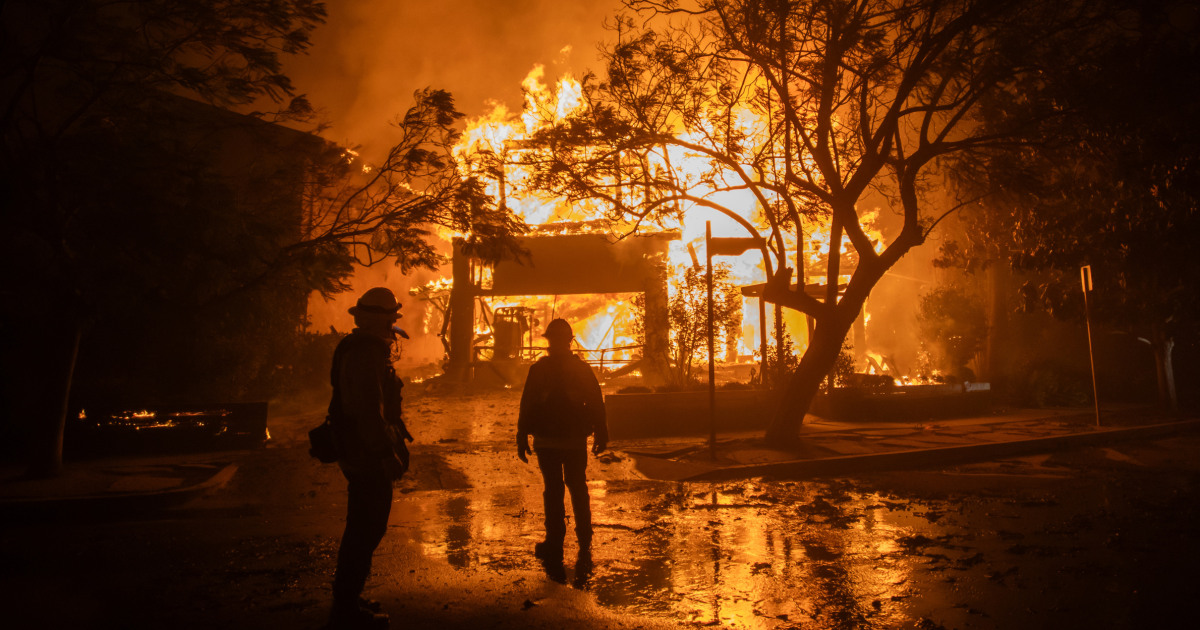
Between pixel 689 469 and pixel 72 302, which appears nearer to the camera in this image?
pixel 72 302

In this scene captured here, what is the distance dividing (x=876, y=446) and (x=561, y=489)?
24.0ft

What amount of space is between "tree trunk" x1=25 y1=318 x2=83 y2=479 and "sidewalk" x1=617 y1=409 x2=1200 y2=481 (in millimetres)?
7637

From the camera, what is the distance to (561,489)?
5449 millimetres

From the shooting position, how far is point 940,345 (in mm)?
25438

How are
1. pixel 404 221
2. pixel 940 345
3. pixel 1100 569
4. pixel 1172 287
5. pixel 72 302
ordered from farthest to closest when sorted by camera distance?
pixel 940 345 → pixel 1172 287 → pixel 404 221 → pixel 72 302 → pixel 1100 569

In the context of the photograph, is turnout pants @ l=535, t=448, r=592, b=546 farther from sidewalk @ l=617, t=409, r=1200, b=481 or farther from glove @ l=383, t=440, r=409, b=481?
sidewalk @ l=617, t=409, r=1200, b=481

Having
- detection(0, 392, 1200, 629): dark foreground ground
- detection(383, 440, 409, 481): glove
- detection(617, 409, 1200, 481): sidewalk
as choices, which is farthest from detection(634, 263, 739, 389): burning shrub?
detection(383, 440, 409, 481): glove

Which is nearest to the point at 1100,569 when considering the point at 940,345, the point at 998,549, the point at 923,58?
the point at 998,549

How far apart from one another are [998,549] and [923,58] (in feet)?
25.8

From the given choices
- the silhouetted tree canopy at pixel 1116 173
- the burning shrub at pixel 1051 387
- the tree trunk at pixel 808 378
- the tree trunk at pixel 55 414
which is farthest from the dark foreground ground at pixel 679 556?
the burning shrub at pixel 1051 387

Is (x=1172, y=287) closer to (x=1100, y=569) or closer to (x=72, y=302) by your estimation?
(x=1100, y=569)

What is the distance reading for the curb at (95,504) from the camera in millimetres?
7570

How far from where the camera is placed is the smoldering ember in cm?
463

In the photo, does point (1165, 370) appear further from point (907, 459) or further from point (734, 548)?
point (734, 548)
